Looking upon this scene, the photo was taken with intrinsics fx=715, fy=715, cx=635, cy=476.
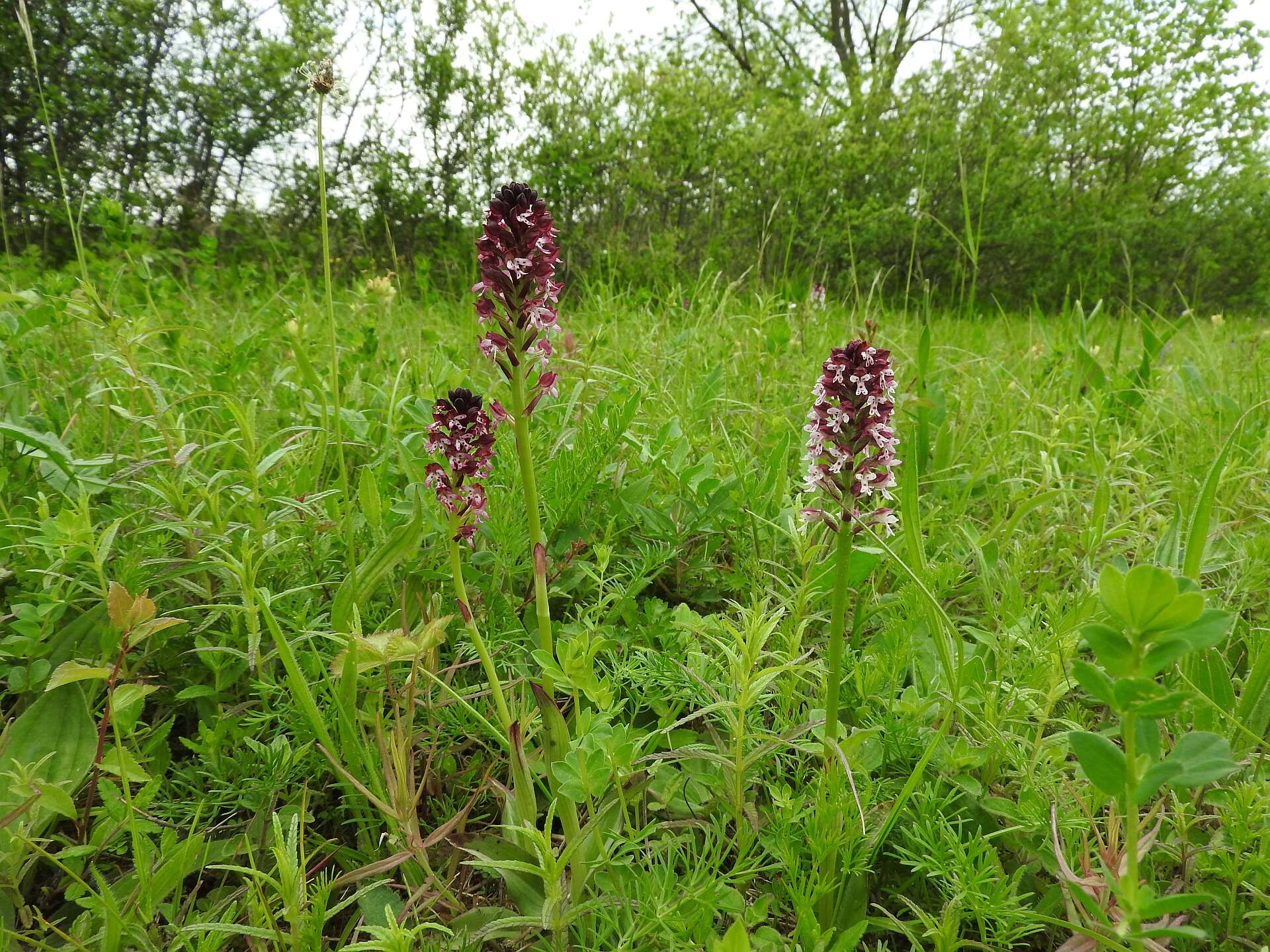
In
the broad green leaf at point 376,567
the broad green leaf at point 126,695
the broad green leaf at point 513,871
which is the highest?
the broad green leaf at point 376,567

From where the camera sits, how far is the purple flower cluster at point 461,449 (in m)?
1.34

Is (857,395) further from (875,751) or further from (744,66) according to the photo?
(744,66)

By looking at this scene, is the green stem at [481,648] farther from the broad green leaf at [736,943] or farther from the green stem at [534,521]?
the broad green leaf at [736,943]

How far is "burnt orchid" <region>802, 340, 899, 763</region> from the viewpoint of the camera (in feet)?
3.61

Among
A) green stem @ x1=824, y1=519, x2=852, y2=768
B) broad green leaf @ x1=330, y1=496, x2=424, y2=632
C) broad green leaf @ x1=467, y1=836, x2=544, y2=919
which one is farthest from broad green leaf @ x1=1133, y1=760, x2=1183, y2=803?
broad green leaf @ x1=330, y1=496, x2=424, y2=632

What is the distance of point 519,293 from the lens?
127cm

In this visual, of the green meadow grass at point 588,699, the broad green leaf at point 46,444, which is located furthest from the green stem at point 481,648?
the broad green leaf at point 46,444

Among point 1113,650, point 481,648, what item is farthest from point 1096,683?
point 481,648

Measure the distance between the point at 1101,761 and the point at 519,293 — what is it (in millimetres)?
1069

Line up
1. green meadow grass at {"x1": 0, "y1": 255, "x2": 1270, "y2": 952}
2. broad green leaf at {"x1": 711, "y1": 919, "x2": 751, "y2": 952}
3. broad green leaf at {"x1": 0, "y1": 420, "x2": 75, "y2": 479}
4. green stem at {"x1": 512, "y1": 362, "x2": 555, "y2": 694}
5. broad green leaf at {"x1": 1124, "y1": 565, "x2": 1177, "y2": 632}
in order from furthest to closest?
broad green leaf at {"x1": 0, "y1": 420, "x2": 75, "y2": 479} → green stem at {"x1": 512, "y1": 362, "x2": 555, "y2": 694} → green meadow grass at {"x1": 0, "y1": 255, "x2": 1270, "y2": 952} → broad green leaf at {"x1": 711, "y1": 919, "x2": 751, "y2": 952} → broad green leaf at {"x1": 1124, "y1": 565, "x2": 1177, "y2": 632}

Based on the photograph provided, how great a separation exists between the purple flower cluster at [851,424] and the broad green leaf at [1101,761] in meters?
0.42

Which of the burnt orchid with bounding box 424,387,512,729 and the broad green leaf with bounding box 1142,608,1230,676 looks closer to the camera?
the broad green leaf with bounding box 1142,608,1230,676

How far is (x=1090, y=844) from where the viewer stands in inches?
45.2

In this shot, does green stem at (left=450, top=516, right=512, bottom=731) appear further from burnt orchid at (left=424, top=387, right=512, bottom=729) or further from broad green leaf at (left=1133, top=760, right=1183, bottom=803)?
broad green leaf at (left=1133, top=760, right=1183, bottom=803)
